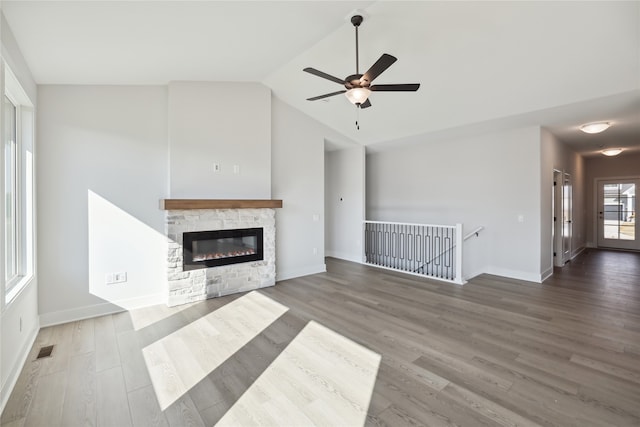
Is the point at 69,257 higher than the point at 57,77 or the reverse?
the reverse

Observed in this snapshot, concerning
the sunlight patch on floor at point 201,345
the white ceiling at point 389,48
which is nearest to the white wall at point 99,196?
the white ceiling at point 389,48

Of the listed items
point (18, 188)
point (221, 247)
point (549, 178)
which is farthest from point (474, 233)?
point (18, 188)

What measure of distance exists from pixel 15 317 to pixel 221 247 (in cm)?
237

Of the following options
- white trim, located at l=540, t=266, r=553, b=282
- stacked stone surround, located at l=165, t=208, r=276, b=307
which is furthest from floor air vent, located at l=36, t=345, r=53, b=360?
white trim, located at l=540, t=266, r=553, b=282

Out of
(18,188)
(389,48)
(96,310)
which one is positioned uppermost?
(389,48)

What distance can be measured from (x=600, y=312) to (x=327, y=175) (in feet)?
18.3

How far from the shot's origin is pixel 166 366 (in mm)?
2568

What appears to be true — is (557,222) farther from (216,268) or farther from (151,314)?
(151,314)

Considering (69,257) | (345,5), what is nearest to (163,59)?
(345,5)

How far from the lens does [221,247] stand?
4.63 metres

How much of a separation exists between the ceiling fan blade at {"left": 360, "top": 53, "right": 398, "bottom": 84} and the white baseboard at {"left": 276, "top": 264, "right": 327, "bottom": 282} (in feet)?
12.0

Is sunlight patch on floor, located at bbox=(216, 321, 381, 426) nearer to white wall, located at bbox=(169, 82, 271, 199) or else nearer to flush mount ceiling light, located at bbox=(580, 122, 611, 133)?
white wall, located at bbox=(169, 82, 271, 199)

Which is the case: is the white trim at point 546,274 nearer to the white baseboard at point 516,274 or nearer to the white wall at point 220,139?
the white baseboard at point 516,274

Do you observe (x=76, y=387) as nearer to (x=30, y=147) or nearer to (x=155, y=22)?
(x=30, y=147)
